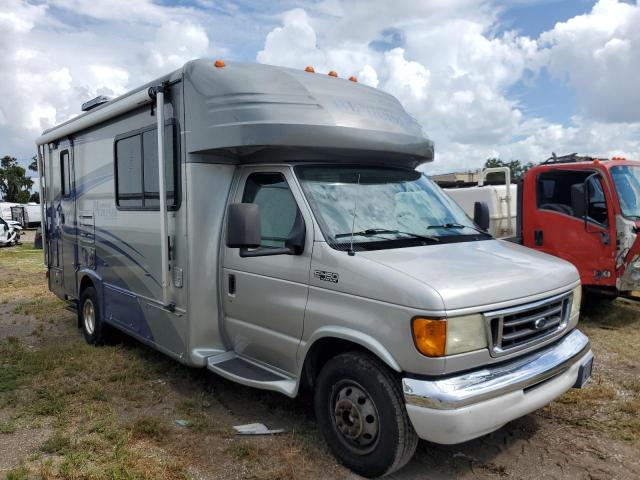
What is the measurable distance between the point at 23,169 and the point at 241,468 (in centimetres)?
6527

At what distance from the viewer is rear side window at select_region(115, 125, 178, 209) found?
4.98 m

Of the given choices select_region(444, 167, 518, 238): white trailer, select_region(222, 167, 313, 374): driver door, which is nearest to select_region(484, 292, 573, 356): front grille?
select_region(222, 167, 313, 374): driver door

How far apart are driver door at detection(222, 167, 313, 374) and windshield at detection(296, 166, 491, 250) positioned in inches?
6.8

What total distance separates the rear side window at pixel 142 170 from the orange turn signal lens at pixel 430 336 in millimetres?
2621

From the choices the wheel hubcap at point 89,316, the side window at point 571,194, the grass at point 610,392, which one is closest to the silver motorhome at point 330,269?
the grass at point 610,392

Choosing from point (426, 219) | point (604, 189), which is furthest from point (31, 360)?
point (604, 189)

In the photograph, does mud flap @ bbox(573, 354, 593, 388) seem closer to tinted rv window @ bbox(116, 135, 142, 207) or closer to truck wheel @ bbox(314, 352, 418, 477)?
truck wheel @ bbox(314, 352, 418, 477)

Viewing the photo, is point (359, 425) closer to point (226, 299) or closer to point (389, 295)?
point (389, 295)

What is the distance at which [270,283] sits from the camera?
4258 mm

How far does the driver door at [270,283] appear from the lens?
4039mm

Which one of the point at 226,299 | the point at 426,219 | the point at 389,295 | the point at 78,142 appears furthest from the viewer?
the point at 78,142

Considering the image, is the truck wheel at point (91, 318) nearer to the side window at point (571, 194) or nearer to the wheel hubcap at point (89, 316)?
the wheel hubcap at point (89, 316)

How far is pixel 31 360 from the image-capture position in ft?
20.0

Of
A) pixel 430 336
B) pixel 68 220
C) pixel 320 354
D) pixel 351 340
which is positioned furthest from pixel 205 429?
pixel 68 220
